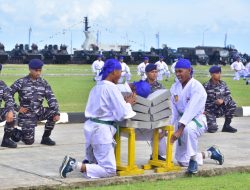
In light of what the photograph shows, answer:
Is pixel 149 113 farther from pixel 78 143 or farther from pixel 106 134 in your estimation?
pixel 78 143

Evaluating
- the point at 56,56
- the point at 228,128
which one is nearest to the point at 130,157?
the point at 228,128

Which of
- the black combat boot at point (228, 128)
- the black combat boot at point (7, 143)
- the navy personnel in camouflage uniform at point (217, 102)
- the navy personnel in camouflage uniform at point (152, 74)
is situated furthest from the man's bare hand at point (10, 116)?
the black combat boot at point (228, 128)

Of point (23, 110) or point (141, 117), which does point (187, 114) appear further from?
point (23, 110)

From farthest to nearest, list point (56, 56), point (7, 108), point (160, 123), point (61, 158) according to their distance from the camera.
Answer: point (56, 56) < point (7, 108) < point (61, 158) < point (160, 123)

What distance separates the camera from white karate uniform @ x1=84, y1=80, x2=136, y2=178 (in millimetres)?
8859

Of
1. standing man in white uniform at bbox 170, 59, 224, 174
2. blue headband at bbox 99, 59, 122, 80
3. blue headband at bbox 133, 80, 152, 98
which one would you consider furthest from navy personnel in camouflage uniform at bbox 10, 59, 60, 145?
blue headband at bbox 99, 59, 122, 80

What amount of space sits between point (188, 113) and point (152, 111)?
0.47 m

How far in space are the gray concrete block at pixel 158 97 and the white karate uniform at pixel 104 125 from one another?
0.54 meters

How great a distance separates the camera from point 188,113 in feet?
30.8

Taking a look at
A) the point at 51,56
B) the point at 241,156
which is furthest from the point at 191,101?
the point at 51,56

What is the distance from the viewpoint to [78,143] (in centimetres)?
1306

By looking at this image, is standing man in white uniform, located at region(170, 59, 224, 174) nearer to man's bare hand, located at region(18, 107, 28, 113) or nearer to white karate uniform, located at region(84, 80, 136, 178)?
white karate uniform, located at region(84, 80, 136, 178)

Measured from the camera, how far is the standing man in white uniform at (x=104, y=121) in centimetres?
886

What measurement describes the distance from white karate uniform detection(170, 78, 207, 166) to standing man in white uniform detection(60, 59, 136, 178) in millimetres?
904
